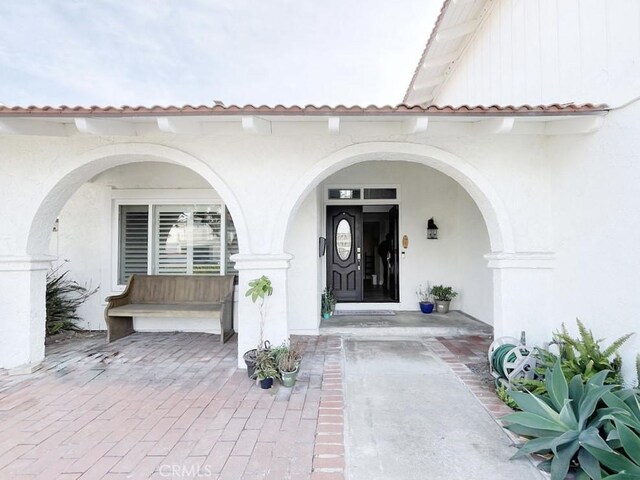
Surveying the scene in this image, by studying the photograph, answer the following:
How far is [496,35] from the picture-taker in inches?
236

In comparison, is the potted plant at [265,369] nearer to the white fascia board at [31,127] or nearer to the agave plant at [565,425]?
the agave plant at [565,425]

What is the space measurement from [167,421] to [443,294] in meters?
5.96

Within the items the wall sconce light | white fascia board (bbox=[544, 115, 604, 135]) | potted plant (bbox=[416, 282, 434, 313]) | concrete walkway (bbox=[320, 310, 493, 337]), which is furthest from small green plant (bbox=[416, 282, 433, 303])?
white fascia board (bbox=[544, 115, 604, 135])

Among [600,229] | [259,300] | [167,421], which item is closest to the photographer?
[167,421]

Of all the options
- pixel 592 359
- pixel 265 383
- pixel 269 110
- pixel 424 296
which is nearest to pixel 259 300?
pixel 265 383

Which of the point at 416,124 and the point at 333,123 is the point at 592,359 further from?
the point at 333,123

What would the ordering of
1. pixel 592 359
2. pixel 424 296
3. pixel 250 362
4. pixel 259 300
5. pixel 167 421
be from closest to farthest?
pixel 167 421 → pixel 592 359 → pixel 250 362 → pixel 259 300 → pixel 424 296

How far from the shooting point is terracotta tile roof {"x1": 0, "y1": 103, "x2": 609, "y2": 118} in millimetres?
3529

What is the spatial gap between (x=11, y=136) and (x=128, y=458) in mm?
4450

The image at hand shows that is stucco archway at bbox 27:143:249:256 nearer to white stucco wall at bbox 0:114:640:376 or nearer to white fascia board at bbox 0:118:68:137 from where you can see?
white stucco wall at bbox 0:114:640:376

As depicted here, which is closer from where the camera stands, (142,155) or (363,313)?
(142,155)

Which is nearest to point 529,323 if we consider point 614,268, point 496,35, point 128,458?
point 614,268

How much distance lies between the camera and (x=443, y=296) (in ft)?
24.2

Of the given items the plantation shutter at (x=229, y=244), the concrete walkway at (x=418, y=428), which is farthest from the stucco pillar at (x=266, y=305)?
the plantation shutter at (x=229, y=244)
